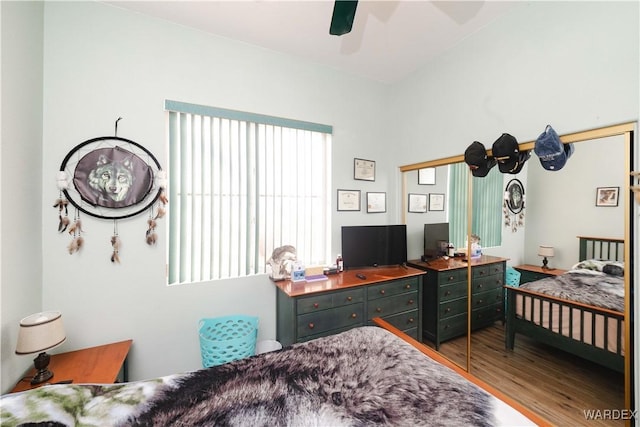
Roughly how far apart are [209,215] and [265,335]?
1229 mm

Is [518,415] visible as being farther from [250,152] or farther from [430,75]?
[430,75]

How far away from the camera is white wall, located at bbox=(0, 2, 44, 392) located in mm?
1239

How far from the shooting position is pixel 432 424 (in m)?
0.83

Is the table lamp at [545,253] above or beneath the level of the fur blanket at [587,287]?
above

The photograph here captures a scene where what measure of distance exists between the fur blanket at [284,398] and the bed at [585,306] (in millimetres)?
1197

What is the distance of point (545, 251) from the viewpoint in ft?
5.78

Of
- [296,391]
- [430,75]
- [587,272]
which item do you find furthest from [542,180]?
[296,391]

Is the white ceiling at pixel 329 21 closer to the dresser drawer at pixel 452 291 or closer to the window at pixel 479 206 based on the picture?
the window at pixel 479 206

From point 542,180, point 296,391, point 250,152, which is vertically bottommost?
point 296,391

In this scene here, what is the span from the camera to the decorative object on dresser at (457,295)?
218 cm

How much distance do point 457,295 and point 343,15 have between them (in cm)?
244

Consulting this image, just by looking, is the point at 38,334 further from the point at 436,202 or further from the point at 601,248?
the point at 601,248

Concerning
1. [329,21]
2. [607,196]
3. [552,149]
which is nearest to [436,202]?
[552,149]

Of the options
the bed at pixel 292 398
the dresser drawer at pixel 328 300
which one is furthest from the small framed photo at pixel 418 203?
the bed at pixel 292 398
